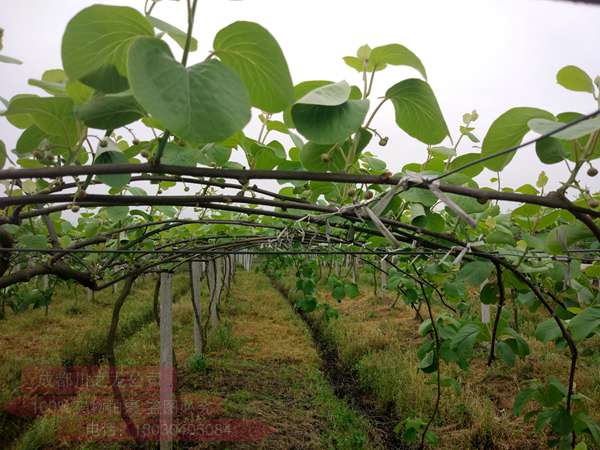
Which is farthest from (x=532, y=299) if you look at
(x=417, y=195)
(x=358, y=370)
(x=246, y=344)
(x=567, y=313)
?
(x=246, y=344)

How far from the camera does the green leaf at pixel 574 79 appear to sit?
25.5 inches

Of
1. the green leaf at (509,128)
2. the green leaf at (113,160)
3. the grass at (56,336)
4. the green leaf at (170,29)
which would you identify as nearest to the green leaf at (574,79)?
the green leaf at (509,128)

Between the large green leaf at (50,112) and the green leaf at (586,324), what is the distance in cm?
107

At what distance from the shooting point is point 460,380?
13.4 ft

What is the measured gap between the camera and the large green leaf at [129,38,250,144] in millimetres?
361

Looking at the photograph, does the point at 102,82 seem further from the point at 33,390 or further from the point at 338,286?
the point at 33,390

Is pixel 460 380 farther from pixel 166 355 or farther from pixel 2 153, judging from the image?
pixel 2 153

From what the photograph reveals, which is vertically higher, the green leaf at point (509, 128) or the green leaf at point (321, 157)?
the green leaf at point (509, 128)

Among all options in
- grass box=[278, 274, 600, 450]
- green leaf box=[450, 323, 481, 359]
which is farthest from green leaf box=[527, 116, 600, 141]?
grass box=[278, 274, 600, 450]

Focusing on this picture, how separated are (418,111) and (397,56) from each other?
94mm

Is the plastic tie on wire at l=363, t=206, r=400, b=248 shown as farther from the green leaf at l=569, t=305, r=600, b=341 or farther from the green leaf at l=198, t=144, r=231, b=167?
the green leaf at l=569, t=305, r=600, b=341

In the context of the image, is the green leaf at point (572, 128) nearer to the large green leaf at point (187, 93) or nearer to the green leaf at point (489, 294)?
the large green leaf at point (187, 93)

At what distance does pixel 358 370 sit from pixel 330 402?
2.91ft

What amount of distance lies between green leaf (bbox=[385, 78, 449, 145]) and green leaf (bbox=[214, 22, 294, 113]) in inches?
8.6
